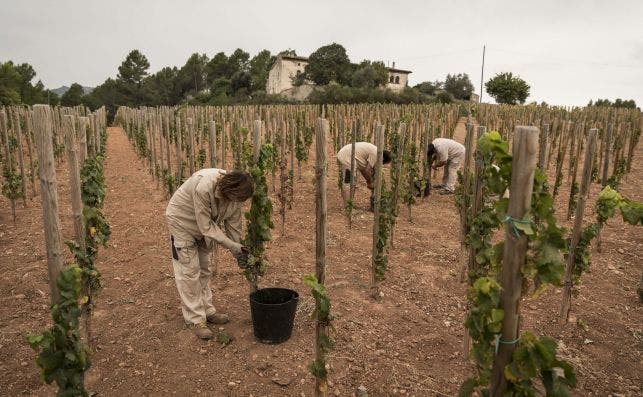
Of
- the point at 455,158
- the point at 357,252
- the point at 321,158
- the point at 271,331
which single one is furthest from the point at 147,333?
the point at 455,158

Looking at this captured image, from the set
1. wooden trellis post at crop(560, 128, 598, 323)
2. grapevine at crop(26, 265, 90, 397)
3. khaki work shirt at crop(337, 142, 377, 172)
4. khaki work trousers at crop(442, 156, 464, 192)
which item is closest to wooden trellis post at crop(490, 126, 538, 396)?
grapevine at crop(26, 265, 90, 397)

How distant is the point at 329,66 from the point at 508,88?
1974 cm

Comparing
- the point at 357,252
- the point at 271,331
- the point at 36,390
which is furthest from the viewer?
the point at 357,252

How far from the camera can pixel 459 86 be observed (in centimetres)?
5444

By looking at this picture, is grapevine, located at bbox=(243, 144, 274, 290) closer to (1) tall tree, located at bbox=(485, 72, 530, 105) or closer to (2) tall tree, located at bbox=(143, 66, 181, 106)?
(1) tall tree, located at bbox=(485, 72, 530, 105)

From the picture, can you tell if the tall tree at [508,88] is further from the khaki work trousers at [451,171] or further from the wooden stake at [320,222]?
the wooden stake at [320,222]

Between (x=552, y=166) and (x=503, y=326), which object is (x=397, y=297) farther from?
(x=552, y=166)

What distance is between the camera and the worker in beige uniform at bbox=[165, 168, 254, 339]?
3.63m

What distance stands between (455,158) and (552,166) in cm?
674

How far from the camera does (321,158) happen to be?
2.96 metres

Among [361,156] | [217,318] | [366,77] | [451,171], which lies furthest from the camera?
[366,77]

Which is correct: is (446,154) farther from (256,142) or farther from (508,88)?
(508,88)

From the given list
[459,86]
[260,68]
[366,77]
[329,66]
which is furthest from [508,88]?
[260,68]

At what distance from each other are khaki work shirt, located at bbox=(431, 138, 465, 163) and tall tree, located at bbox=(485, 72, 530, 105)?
41.5 metres
